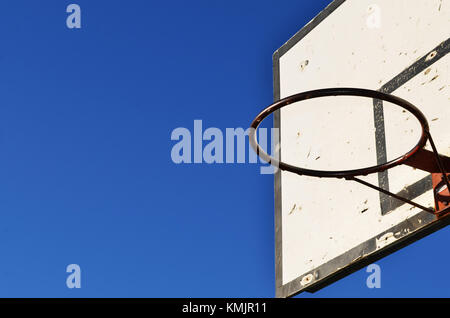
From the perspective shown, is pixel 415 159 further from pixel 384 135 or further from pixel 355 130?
pixel 355 130

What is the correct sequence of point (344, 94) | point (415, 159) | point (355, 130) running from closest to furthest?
1. point (344, 94)
2. point (415, 159)
3. point (355, 130)

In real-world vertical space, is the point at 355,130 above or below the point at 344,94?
above

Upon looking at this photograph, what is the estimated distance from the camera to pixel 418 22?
3.26 meters

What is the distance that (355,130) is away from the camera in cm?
340

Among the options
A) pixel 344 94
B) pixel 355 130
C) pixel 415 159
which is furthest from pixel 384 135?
pixel 344 94

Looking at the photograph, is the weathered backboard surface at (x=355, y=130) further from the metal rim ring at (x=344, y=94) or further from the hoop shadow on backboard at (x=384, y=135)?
the metal rim ring at (x=344, y=94)

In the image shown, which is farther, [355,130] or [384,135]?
[355,130]

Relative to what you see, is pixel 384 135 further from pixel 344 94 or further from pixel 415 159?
pixel 344 94

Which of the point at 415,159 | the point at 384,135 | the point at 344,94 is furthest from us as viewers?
the point at 384,135

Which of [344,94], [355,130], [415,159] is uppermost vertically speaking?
[355,130]

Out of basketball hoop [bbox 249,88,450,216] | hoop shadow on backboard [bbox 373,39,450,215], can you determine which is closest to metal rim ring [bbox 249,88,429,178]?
basketball hoop [bbox 249,88,450,216]

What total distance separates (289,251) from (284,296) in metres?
0.21
